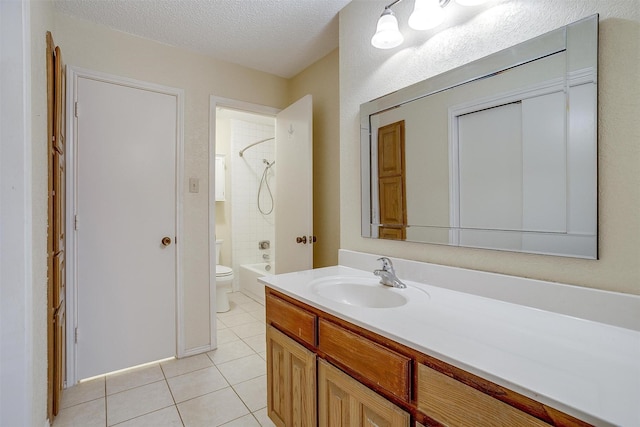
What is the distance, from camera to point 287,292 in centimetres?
129

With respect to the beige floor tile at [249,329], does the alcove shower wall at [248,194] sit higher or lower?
higher

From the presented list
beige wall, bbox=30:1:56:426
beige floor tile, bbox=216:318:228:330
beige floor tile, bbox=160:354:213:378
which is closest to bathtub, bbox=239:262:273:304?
beige floor tile, bbox=216:318:228:330

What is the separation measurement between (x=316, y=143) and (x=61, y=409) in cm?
243

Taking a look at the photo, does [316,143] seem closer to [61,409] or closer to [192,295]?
[192,295]

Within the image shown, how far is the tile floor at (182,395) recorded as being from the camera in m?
1.64

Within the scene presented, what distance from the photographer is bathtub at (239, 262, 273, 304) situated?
365cm

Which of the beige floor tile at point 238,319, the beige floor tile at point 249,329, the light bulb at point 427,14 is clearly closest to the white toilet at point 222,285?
the beige floor tile at point 238,319

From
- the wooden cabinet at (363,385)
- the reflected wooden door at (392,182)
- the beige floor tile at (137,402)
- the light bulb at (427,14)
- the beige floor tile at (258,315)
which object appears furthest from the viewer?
the beige floor tile at (258,315)

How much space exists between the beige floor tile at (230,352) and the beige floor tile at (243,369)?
0.21ft

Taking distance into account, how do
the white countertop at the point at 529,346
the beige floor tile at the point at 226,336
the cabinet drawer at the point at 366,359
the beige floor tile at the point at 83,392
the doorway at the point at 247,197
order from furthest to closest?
the doorway at the point at 247,197 → the beige floor tile at the point at 226,336 → the beige floor tile at the point at 83,392 → the cabinet drawer at the point at 366,359 → the white countertop at the point at 529,346

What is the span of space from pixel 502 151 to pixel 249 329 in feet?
8.52

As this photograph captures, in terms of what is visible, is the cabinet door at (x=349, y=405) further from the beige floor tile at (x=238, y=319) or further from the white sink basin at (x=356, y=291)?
the beige floor tile at (x=238, y=319)

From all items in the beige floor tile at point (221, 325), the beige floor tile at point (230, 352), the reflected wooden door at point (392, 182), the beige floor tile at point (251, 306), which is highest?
the reflected wooden door at point (392, 182)

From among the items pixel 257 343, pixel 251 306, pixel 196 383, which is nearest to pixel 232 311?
pixel 251 306
